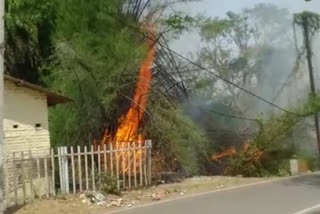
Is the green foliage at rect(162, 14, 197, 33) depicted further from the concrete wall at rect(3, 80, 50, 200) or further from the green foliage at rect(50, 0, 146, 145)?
the concrete wall at rect(3, 80, 50, 200)

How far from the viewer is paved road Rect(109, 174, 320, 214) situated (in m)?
11.7

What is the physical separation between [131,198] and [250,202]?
112 inches

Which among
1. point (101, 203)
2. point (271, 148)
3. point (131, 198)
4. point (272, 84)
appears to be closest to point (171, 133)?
point (131, 198)

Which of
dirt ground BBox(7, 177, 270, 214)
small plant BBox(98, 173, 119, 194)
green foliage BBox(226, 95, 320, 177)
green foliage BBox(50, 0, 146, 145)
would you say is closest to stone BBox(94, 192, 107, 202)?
dirt ground BBox(7, 177, 270, 214)

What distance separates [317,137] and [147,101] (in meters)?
8.69

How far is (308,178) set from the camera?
1781 cm

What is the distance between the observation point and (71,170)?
1420 centimetres

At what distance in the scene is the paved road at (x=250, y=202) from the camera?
11.7 m

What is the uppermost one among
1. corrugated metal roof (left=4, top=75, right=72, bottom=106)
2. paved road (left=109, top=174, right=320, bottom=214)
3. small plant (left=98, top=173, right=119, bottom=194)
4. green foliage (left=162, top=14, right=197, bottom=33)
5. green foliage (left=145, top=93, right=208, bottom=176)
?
green foliage (left=162, top=14, right=197, bottom=33)

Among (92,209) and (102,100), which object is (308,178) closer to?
(102,100)

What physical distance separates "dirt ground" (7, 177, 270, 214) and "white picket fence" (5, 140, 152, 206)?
0.40 m

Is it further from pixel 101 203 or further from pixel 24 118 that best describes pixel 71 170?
pixel 24 118

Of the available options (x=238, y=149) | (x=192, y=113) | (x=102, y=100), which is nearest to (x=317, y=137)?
(x=238, y=149)

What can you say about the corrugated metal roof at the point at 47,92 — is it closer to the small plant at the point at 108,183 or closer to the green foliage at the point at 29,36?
the small plant at the point at 108,183
